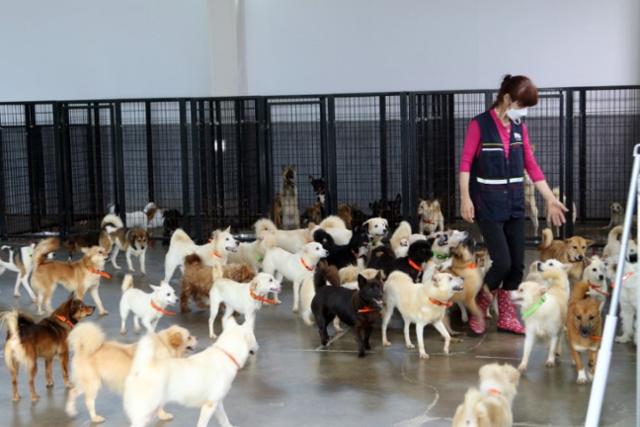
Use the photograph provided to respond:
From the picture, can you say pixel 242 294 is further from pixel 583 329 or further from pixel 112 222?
pixel 112 222

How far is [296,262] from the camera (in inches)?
284

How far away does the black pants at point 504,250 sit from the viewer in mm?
6086

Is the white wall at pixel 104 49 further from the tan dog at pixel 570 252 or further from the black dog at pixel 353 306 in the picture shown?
the black dog at pixel 353 306

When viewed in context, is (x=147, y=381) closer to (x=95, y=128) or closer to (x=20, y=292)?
(x=20, y=292)

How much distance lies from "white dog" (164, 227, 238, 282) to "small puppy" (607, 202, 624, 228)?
413cm

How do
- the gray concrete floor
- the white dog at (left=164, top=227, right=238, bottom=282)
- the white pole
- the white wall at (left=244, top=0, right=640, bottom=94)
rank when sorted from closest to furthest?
1. the white pole
2. the gray concrete floor
3. the white dog at (left=164, top=227, right=238, bottom=282)
4. the white wall at (left=244, top=0, right=640, bottom=94)

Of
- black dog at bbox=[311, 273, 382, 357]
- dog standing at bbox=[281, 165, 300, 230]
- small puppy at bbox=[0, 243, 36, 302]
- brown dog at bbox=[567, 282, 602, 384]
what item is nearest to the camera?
brown dog at bbox=[567, 282, 602, 384]

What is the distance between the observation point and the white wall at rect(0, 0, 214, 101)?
37.9ft

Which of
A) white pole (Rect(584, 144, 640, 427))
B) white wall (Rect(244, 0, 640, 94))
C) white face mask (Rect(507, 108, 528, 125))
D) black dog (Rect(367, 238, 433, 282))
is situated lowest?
black dog (Rect(367, 238, 433, 282))

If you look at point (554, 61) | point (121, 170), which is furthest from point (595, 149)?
point (121, 170)

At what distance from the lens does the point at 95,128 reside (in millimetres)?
10664

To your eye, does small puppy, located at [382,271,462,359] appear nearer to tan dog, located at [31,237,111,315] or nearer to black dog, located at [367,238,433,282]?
black dog, located at [367,238,433,282]

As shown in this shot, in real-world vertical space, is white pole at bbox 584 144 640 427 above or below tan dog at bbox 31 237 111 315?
above

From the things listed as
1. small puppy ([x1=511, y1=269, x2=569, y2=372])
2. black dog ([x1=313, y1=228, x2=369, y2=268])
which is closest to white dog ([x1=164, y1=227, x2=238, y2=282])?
black dog ([x1=313, y1=228, x2=369, y2=268])
